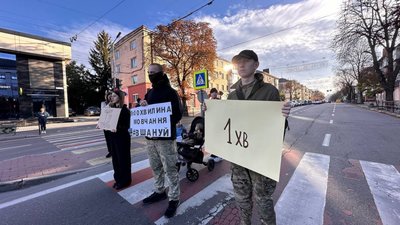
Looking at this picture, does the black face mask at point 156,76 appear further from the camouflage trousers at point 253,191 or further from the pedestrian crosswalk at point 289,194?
the pedestrian crosswalk at point 289,194

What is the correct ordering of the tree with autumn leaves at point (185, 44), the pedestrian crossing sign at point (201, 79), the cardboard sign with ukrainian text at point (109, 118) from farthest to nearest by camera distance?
the tree with autumn leaves at point (185, 44)
the pedestrian crossing sign at point (201, 79)
the cardboard sign with ukrainian text at point (109, 118)

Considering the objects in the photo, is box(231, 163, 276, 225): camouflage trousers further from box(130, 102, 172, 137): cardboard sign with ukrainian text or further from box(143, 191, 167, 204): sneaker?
box(143, 191, 167, 204): sneaker

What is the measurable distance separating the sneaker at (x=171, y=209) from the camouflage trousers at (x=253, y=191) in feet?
3.49

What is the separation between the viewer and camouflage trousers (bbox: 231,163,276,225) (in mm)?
2133

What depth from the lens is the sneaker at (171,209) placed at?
9.53 feet

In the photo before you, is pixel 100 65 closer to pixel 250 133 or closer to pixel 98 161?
pixel 98 161

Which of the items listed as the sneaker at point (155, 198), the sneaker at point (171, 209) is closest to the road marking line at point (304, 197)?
the sneaker at point (171, 209)

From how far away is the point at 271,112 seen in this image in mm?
2031

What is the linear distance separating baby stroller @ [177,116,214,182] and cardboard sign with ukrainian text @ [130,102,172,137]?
123 centimetres

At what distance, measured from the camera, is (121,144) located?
Result: 3879 millimetres

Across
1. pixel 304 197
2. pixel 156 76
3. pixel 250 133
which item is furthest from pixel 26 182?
pixel 304 197

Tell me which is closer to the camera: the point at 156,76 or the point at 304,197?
the point at 156,76

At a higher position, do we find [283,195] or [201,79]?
[201,79]

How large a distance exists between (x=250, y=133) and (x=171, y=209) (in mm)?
1674
